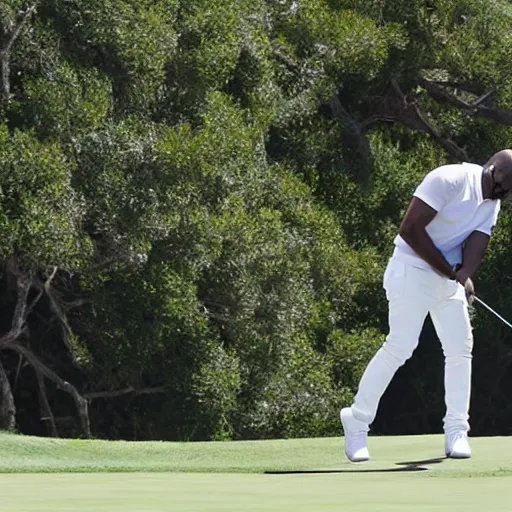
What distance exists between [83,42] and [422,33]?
4970mm

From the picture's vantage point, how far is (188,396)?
610 inches

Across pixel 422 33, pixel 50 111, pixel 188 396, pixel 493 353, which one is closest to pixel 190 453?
pixel 50 111

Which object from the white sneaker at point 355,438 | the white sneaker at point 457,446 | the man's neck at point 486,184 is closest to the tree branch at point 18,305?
the white sneaker at point 355,438

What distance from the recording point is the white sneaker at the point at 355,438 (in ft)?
24.5

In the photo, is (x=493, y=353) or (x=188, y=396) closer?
(x=188, y=396)

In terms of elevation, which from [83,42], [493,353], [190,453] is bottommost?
[493,353]

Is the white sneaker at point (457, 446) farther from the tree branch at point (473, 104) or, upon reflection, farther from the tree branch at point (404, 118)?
the tree branch at point (404, 118)

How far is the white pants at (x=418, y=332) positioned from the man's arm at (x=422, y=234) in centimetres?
8

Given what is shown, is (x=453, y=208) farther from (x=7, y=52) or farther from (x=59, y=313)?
(x=59, y=313)

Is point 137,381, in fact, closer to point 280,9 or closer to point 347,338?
point 347,338

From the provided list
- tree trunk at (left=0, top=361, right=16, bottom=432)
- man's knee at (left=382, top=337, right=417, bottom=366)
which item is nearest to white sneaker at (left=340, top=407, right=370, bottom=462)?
man's knee at (left=382, top=337, right=417, bottom=366)

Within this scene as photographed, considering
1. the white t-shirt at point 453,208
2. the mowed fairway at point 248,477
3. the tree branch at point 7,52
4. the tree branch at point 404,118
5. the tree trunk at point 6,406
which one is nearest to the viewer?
the mowed fairway at point 248,477

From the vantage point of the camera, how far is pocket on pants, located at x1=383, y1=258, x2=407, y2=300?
748 centimetres

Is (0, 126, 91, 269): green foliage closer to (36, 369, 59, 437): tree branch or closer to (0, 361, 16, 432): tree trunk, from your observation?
(0, 361, 16, 432): tree trunk
